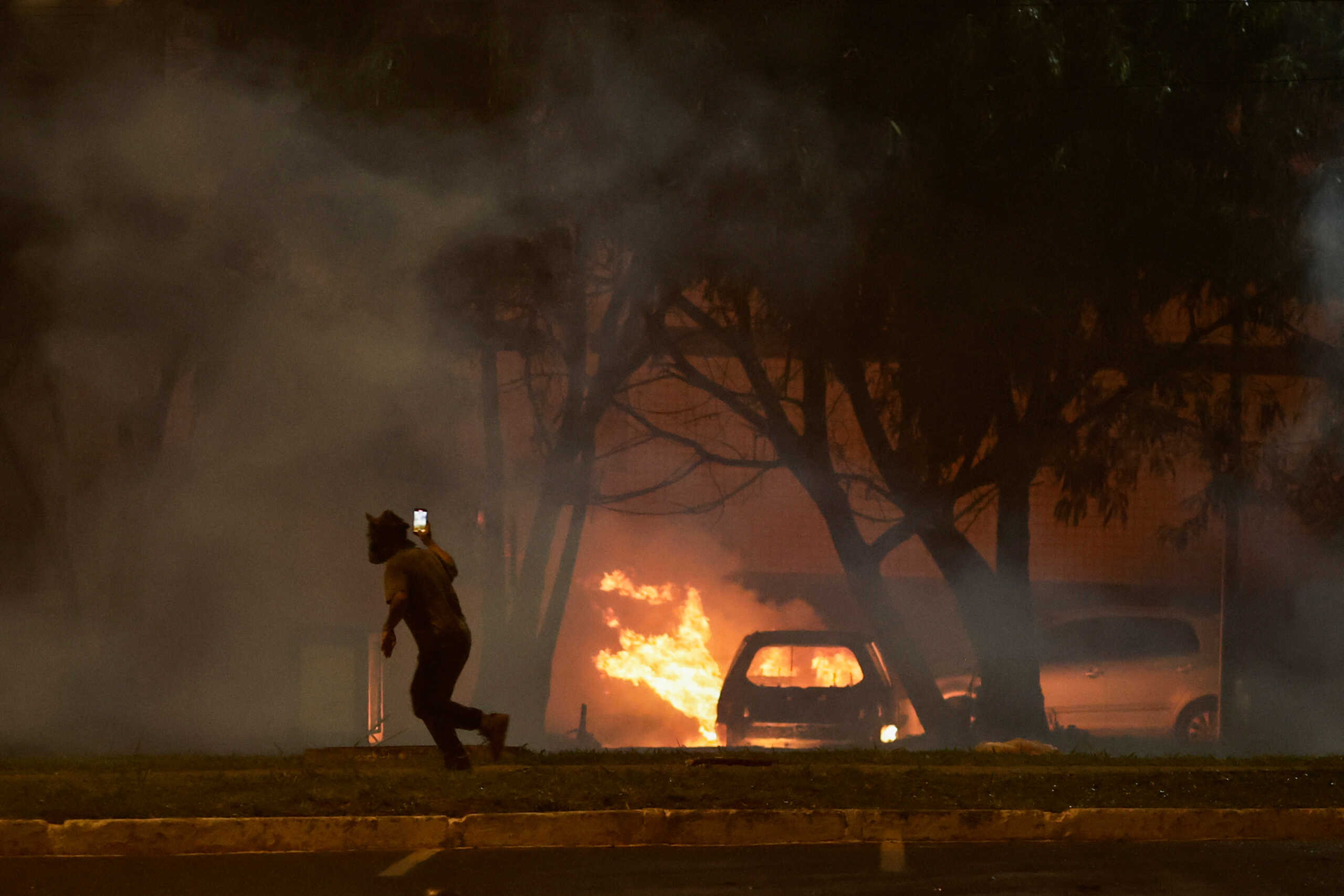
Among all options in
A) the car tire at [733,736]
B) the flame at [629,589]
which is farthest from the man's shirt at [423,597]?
the flame at [629,589]

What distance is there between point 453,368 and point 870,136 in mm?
5384

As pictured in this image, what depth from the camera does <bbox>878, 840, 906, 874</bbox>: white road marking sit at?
19.4ft

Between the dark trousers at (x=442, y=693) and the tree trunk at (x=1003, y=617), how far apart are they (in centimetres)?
633

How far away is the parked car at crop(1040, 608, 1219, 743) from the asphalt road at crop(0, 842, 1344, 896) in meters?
8.22

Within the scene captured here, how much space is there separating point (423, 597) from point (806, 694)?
472cm

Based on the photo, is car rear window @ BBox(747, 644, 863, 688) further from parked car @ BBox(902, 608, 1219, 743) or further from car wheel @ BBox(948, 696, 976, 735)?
parked car @ BBox(902, 608, 1219, 743)

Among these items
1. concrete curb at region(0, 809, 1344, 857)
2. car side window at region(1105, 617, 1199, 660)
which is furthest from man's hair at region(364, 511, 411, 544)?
car side window at region(1105, 617, 1199, 660)

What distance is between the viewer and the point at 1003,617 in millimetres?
12859

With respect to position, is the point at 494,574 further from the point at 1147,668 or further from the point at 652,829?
the point at 652,829

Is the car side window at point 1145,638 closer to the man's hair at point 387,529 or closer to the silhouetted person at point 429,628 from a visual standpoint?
the silhouetted person at point 429,628

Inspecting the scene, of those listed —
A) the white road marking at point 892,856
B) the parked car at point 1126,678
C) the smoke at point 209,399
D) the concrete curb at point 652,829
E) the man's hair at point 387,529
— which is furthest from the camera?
the parked car at point 1126,678

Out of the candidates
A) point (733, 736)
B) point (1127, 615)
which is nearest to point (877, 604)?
point (733, 736)

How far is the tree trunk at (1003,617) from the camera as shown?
12.8 m

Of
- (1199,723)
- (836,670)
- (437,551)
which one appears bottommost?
(1199,723)
